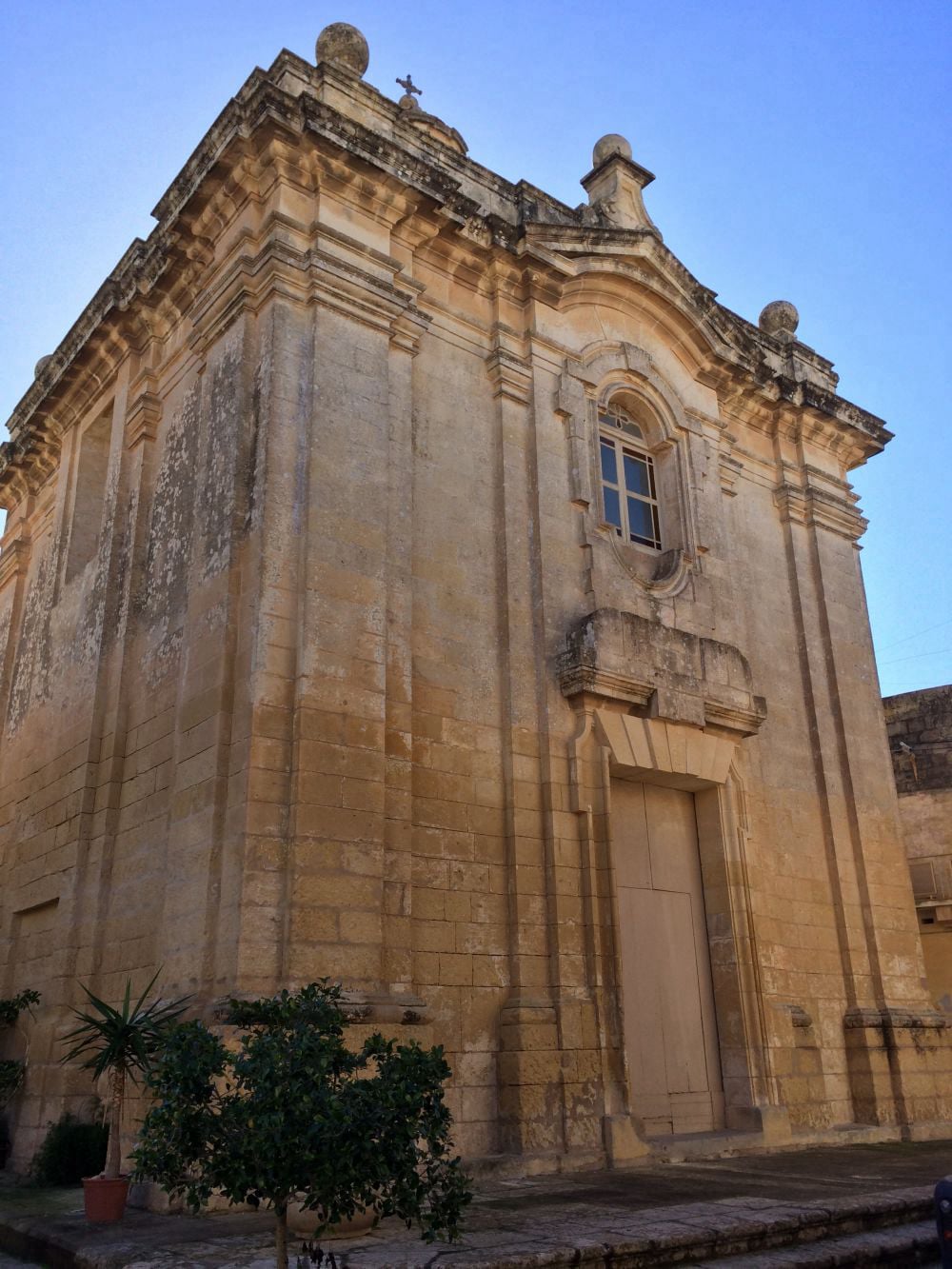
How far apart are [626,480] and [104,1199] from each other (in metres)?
7.90

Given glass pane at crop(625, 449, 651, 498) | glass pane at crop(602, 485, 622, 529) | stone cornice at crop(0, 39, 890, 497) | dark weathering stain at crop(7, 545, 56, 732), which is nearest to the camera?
stone cornice at crop(0, 39, 890, 497)

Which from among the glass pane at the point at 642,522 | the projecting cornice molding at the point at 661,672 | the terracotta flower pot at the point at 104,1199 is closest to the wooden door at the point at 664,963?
the projecting cornice molding at the point at 661,672

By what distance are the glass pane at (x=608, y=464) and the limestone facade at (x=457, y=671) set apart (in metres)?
0.04

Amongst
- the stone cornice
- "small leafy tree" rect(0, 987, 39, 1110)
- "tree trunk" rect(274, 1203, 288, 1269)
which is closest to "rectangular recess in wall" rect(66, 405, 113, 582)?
the stone cornice

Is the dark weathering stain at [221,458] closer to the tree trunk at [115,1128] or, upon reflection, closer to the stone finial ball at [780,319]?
the tree trunk at [115,1128]

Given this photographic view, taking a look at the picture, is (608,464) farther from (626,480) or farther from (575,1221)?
(575,1221)

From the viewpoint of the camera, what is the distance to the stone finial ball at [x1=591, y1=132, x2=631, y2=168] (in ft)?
41.2

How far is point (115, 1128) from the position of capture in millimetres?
6570

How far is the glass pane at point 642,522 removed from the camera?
37.0 ft

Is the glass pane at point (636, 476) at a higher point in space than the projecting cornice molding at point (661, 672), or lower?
higher

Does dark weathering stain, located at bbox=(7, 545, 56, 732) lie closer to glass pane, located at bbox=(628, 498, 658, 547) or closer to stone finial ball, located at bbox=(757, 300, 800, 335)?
glass pane, located at bbox=(628, 498, 658, 547)

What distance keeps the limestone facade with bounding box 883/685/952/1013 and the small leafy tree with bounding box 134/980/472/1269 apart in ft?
48.6

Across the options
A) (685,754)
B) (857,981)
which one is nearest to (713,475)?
(685,754)

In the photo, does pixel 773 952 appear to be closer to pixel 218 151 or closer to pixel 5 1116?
pixel 5 1116
